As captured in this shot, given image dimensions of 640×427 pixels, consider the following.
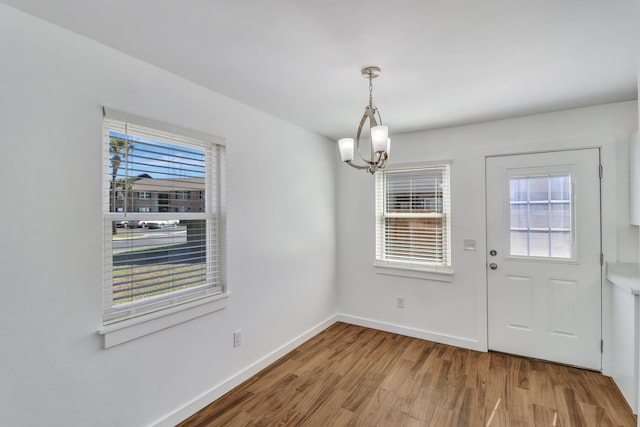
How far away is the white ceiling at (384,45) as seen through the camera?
1416 millimetres

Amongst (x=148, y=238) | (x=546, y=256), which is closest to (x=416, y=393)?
(x=546, y=256)

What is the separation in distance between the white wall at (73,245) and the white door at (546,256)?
260cm

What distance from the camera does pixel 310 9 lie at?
142cm

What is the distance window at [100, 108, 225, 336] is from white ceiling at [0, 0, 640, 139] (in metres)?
0.49

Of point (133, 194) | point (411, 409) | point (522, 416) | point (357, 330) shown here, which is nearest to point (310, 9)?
point (133, 194)

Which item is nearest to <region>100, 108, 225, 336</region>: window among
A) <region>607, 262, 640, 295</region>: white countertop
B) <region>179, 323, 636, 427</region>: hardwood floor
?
<region>179, 323, 636, 427</region>: hardwood floor

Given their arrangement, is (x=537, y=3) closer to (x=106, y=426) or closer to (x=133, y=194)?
(x=133, y=194)

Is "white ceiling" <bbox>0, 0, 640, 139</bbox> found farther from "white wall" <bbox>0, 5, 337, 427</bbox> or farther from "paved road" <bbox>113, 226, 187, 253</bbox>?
"paved road" <bbox>113, 226, 187, 253</bbox>

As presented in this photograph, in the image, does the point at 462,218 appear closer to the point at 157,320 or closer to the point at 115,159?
the point at 157,320

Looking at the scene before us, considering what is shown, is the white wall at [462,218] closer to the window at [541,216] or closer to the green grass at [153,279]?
the window at [541,216]

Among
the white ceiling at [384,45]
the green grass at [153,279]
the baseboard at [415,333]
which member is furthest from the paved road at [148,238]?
the baseboard at [415,333]

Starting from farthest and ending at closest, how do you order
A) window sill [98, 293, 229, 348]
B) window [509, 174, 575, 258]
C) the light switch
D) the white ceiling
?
1. the light switch
2. window [509, 174, 575, 258]
3. window sill [98, 293, 229, 348]
4. the white ceiling

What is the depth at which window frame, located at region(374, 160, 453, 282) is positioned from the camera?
3355 mm

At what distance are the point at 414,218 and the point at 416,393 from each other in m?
1.82
